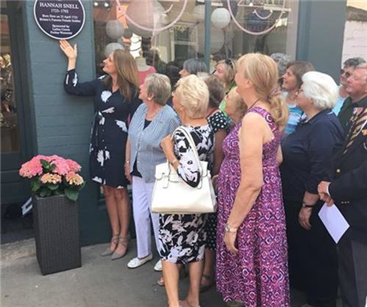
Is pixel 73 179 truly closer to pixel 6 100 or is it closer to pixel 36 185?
pixel 36 185

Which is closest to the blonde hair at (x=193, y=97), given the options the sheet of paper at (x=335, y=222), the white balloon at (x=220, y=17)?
the sheet of paper at (x=335, y=222)

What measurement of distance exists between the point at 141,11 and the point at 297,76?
1.92 meters

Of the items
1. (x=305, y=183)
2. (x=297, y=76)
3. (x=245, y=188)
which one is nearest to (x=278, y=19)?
(x=297, y=76)

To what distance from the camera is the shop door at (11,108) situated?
14.6 ft

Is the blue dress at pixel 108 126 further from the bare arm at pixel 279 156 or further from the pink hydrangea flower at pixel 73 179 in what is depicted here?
the bare arm at pixel 279 156

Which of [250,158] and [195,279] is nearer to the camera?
[250,158]

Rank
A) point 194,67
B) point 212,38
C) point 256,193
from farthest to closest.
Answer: point 212,38, point 194,67, point 256,193

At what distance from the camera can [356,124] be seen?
2.19 meters

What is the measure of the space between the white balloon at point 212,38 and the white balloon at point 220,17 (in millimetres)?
58

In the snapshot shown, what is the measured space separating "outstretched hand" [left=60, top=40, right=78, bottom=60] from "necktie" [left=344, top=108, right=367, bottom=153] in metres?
2.42

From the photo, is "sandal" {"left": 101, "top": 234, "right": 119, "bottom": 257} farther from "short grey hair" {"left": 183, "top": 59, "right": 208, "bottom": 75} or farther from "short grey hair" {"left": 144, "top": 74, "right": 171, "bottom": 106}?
"short grey hair" {"left": 183, "top": 59, "right": 208, "bottom": 75}

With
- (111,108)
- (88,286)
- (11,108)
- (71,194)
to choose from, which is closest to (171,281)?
(88,286)

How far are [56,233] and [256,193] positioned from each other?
6.24 ft

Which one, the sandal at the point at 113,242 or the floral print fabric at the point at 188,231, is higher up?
the floral print fabric at the point at 188,231
